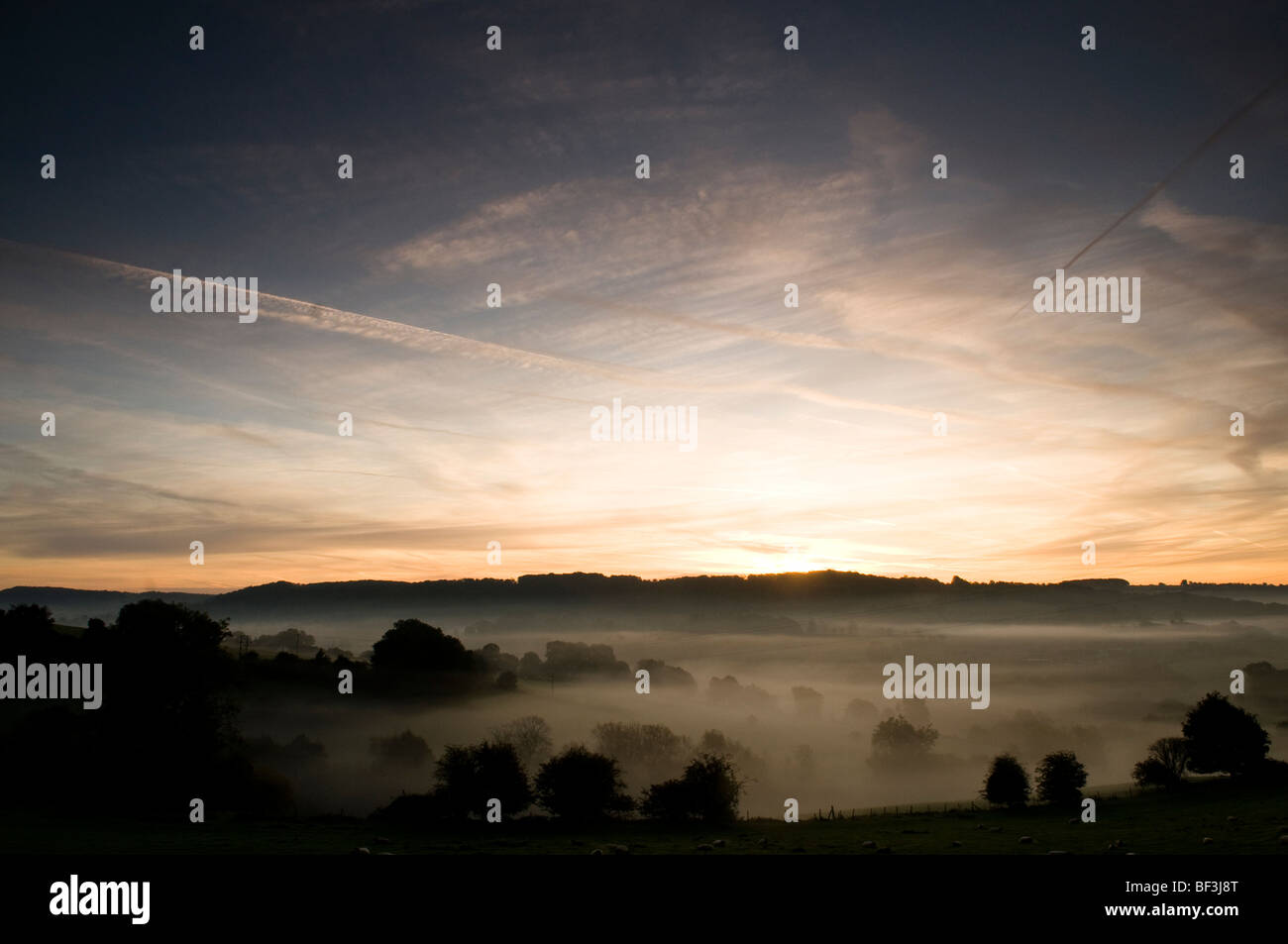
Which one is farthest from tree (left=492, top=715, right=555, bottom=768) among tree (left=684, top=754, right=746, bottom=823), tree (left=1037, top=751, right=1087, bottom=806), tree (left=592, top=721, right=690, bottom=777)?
tree (left=1037, top=751, right=1087, bottom=806)

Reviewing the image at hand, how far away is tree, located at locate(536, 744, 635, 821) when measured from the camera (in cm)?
7331

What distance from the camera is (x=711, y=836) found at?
2119 inches

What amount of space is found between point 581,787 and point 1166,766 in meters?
85.4

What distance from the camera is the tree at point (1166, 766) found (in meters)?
97.2

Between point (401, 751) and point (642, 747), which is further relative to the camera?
point (642, 747)

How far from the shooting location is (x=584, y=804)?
73.1 m

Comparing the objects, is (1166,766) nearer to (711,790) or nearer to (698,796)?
(711,790)

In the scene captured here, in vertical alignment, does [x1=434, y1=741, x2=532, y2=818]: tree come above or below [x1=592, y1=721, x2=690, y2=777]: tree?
above

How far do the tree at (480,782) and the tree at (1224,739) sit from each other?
9023 centimetres

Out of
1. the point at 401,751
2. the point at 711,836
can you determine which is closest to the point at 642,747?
the point at 401,751

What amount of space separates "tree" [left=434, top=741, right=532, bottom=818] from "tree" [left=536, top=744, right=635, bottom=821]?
2398mm
